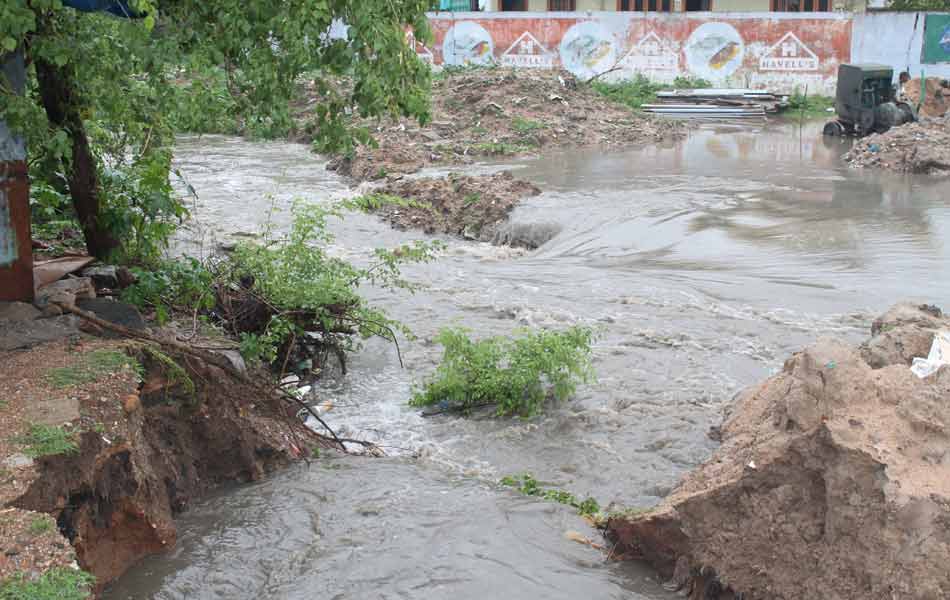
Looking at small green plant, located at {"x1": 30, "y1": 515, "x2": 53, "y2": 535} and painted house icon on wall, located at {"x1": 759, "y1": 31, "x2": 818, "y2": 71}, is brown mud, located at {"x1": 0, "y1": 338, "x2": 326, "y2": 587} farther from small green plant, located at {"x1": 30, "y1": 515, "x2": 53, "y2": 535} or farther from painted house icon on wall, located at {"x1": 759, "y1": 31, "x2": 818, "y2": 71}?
painted house icon on wall, located at {"x1": 759, "y1": 31, "x2": 818, "y2": 71}

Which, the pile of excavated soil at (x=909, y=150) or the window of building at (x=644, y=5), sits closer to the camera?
the pile of excavated soil at (x=909, y=150)

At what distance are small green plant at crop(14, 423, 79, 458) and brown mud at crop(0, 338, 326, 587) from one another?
29 mm

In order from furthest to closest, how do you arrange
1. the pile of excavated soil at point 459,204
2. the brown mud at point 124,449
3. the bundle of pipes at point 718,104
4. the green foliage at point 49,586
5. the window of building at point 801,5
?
the window of building at point 801,5
the bundle of pipes at point 718,104
the pile of excavated soil at point 459,204
the brown mud at point 124,449
the green foliage at point 49,586

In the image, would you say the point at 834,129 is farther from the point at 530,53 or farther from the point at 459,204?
the point at 459,204

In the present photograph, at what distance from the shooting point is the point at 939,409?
443cm

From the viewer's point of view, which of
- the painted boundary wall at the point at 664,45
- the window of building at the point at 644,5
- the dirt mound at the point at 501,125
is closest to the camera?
the dirt mound at the point at 501,125

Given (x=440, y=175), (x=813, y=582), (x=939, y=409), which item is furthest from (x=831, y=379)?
(x=440, y=175)

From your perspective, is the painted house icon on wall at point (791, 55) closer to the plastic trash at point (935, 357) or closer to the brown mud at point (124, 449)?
the plastic trash at point (935, 357)

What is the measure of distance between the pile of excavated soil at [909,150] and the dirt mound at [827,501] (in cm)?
1520

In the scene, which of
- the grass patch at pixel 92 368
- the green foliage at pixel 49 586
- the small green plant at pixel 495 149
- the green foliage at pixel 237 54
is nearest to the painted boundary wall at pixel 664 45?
the small green plant at pixel 495 149

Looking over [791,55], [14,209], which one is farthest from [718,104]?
[14,209]

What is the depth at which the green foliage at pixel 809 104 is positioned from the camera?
2898cm

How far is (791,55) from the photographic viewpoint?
99.7 feet

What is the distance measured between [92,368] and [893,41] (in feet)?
97.6
